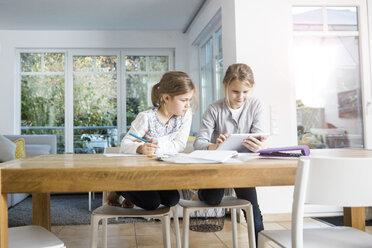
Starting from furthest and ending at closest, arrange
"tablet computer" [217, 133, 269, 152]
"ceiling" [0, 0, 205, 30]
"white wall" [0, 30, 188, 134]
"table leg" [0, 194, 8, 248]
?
"white wall" [0, 30, 188, 134], "ceiling" [0, 0, 205, 30], "tablet computer" [217, 133, 269, 152], "table leg" [0, 194, 8, 248]

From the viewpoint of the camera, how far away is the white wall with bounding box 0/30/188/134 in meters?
6.42

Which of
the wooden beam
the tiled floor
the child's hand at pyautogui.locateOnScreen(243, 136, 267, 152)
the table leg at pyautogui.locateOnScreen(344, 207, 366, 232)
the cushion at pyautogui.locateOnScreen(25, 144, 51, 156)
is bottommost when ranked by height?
the tiled floor

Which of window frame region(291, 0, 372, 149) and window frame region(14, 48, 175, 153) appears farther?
window frame region(14, 48, 175, 153)

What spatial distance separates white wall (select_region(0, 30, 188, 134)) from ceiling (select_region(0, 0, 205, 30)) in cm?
15

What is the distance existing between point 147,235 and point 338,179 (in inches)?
81.1

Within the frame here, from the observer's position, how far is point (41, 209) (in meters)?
1.48

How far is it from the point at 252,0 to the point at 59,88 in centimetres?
452

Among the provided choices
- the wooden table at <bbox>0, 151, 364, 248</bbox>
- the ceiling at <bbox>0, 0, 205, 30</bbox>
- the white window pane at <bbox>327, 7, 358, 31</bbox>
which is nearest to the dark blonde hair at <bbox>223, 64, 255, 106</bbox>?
the wooden table at <bbox>0, 151, 364, 248</bbox>

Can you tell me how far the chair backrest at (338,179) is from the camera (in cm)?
92

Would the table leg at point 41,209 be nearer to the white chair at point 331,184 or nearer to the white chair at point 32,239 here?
the white chair at point 32,239

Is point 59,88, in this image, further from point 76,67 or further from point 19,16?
point 19,16

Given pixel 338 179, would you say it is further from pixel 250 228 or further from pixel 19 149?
pixel 19 149

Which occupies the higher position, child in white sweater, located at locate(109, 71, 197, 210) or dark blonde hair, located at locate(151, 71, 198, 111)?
dark blonde hair, located at locate(151, 71, 198, 111)

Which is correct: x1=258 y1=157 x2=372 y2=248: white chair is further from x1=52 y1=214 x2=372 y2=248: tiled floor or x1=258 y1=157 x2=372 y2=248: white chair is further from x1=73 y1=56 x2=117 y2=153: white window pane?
x1=73 y1=56 x2=117 y2=153: white window pane
